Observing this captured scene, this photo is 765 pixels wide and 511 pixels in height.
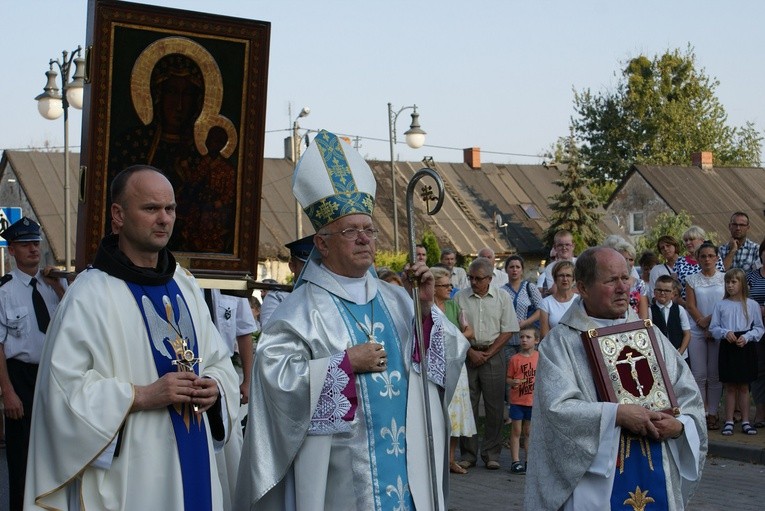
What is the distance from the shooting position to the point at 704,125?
2569 inches

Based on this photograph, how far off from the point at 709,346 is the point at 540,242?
3939 cm

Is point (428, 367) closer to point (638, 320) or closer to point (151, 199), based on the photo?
point (638, 320)

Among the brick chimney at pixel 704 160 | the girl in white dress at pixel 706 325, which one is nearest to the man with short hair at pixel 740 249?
the girl in white dress at pixel 706 325

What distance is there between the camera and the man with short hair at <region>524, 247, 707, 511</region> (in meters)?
5.66

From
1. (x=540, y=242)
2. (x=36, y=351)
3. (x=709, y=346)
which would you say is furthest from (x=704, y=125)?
(x=36, y=351)

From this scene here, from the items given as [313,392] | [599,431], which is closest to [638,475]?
[599,431]

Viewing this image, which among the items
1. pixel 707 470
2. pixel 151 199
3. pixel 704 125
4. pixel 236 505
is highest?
pixel 704 125

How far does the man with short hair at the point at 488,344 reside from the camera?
11.6 metres

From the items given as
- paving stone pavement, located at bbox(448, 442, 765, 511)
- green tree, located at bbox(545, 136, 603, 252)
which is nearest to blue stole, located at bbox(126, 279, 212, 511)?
paving stone pavement, located at bbox(448, 442, 765, 511)

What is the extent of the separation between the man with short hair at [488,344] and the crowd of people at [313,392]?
219 inches

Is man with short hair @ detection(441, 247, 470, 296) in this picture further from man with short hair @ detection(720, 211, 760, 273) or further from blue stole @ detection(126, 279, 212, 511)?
blue stole @ detection(126, 279, 212, 511)

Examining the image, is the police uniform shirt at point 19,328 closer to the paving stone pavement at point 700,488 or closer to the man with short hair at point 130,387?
the man with short hair at point 130,387

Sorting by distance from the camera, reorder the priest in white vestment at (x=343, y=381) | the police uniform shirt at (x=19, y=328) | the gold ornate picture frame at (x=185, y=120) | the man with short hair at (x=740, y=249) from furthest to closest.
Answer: the man with short hair at (x=740, y=249) < the police uniform shirt at (x=19, y=328) < the gold ornate picture frame at (x=185, y=120) < the priest in white vestment at (x=343, y=381)

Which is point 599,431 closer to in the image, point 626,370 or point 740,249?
point 626,370
